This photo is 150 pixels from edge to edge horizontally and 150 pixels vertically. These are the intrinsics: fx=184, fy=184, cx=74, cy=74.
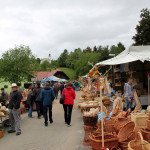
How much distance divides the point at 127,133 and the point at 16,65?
2949 centimetres

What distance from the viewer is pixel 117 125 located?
525 cm

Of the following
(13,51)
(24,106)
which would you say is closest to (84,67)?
(13,51)

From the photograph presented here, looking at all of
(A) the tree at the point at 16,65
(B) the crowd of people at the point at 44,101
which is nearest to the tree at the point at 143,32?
(A) the tree at the point at 16,65

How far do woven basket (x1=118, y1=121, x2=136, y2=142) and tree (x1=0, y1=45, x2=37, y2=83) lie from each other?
28806 mm

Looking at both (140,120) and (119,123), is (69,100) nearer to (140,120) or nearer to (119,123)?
(119,123)

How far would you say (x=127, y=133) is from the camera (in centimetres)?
456

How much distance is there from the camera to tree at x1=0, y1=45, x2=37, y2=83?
31375mm

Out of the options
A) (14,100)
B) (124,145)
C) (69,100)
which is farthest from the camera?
(69,100)

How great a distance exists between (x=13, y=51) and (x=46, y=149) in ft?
96.3

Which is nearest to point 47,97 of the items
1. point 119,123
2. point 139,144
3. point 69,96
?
point 69,96

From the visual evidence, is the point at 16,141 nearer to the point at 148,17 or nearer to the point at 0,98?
the point at 0,98

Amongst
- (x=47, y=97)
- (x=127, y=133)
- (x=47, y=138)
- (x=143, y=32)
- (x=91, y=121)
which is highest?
(x=143, y=32)

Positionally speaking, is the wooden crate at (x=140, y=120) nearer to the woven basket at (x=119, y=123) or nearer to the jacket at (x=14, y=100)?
the woven basket at (x=119, y=123)

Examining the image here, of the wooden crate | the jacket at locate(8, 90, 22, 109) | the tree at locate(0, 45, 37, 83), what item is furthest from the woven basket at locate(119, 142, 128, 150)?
the tree at locate(0, 45, 37, 83)
